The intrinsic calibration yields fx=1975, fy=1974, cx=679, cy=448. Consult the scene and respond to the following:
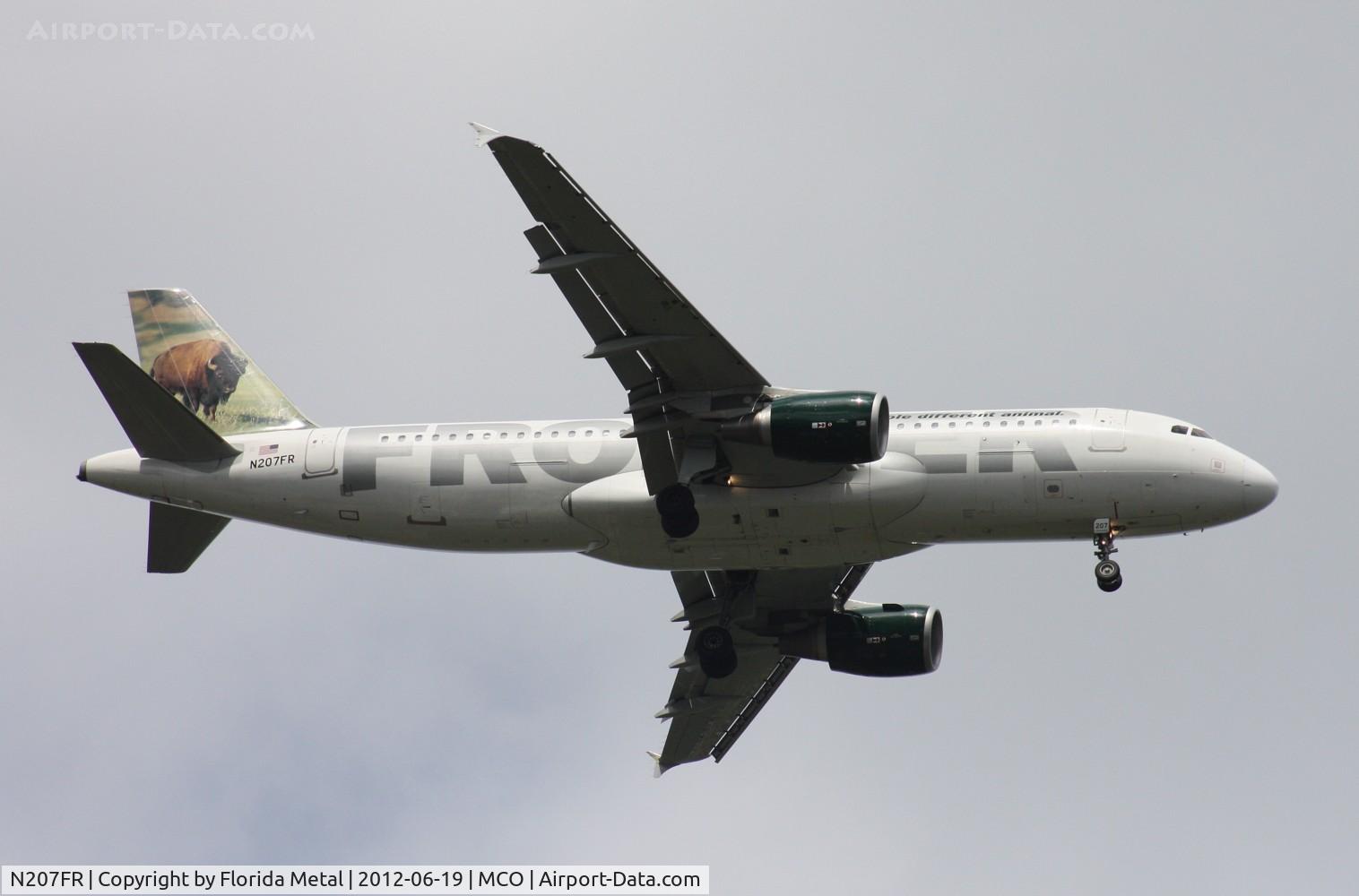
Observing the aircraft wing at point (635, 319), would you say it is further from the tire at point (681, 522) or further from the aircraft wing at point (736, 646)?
the aircraft wing at point (736, 646)

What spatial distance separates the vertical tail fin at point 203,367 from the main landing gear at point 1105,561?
22.2m

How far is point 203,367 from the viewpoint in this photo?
58.3 meters

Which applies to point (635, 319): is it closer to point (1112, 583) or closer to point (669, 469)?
point (669, 469)

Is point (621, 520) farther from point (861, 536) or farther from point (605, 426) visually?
point (861, 536)

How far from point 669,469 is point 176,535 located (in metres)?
14.9

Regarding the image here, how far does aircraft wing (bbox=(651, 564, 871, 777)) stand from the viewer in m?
58.3

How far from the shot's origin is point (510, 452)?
5266cm

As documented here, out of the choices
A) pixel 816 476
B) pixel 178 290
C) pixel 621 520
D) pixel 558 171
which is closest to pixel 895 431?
pixel 816 476

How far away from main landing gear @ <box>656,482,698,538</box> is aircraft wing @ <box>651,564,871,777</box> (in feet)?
20.0

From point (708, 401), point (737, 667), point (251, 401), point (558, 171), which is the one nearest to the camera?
point (558, 171)

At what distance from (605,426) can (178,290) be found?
50.2 ft

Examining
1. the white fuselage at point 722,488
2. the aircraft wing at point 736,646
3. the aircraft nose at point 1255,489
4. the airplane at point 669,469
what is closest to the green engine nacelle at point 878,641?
the aircraft wing at point 736,646

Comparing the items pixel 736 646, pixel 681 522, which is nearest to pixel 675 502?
pixel 681 522

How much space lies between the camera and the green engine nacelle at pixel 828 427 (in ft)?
158
